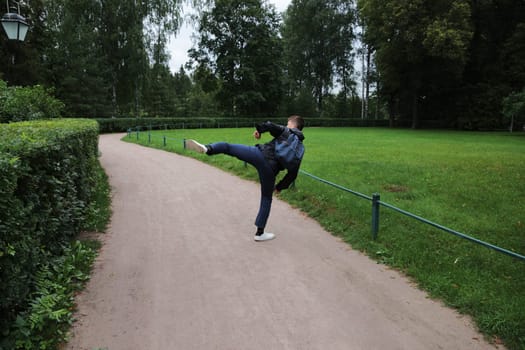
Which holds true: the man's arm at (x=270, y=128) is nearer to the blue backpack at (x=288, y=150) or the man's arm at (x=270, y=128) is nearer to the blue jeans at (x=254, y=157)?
the blue backpack at (x=288, y=150)

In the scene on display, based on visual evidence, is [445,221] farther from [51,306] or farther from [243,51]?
[243,51]

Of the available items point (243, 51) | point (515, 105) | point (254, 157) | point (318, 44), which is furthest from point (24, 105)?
point (318, 44)

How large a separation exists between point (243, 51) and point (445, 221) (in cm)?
4315

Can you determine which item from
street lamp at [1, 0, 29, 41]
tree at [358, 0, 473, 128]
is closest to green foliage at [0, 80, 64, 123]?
street lamp at [1, 0, 29, 41]

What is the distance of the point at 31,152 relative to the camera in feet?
10.9

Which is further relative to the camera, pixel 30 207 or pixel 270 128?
pixel 270 128

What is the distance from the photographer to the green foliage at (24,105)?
8.23m

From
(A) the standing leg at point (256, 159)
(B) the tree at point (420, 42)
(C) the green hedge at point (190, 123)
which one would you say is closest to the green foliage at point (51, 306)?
(A) the standing leg at point (256, 159)

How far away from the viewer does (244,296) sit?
3.83 meters

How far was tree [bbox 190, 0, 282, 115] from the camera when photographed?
4456 cm

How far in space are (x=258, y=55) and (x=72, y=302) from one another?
150 ft

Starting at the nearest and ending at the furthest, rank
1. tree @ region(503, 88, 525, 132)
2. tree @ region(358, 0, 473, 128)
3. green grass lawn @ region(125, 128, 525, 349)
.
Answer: green grass lawn @ region(125, 128, 525, 349)
tree @ region(503, 88, 525, 132)
tree @ region(358, 0, 473, 128)

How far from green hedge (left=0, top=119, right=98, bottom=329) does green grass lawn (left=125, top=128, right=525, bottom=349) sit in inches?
159

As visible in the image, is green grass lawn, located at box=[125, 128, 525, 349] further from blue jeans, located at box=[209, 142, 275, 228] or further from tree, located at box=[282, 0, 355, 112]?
tree, located at box=[282, 0, 355, 112]
